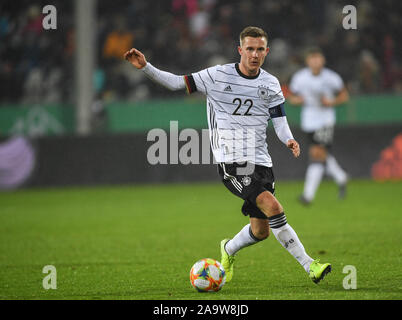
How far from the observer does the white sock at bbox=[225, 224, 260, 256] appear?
260 inches

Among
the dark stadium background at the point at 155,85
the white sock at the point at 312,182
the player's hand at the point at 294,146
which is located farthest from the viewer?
the dark stadium background at the point at 155,85

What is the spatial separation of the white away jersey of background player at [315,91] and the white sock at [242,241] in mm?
6635

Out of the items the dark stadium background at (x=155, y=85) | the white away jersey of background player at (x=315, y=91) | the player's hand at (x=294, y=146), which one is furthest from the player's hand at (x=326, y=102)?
the player's hand at (x=294, y=146)

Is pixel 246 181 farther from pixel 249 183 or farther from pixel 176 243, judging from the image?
pixel 176 243

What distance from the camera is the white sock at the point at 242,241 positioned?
660 cm

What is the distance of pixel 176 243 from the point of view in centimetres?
910

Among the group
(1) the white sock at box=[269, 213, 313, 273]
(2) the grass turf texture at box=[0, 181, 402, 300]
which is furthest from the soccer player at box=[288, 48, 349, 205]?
A: (1) the white sock at box=[269, 213, 313, 273]

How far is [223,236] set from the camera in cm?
958

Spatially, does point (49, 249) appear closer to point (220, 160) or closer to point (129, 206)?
point (220, 160)

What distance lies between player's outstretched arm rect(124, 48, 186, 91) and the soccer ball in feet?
4.68

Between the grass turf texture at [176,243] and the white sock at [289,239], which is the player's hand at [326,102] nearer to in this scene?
the grass turf texture at [176,243]
